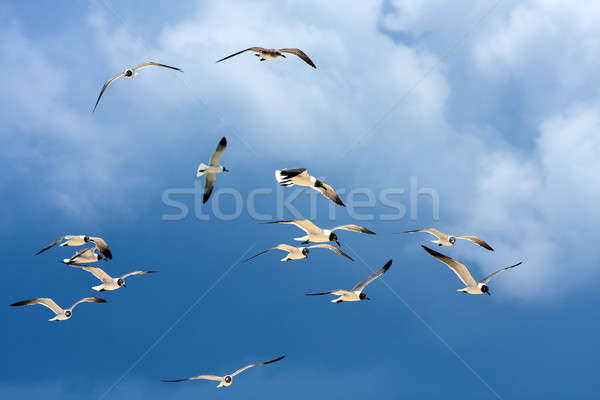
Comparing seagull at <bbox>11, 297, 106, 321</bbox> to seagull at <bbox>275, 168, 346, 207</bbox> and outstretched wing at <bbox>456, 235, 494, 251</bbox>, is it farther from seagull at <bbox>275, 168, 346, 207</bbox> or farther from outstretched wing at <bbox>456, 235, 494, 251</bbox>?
outstretched wing at <bbox>456, 235, 494, 251</bbox>

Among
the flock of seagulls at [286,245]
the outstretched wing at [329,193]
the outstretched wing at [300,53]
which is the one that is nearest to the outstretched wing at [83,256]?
the flock of seagulls at [286,245]

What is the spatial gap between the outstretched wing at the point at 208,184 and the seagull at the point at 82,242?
336cm

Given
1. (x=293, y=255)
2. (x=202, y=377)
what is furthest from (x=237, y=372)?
(x=293, y=255)

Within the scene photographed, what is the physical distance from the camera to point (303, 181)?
891 inches

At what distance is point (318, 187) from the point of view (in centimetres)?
2284

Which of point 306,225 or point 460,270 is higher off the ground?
point 306,225

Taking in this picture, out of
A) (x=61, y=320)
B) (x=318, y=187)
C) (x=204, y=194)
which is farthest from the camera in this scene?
(x=61, y=320)

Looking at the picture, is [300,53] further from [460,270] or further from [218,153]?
[460,270]

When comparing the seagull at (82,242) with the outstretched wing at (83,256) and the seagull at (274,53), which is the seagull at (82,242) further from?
the seagull at (274,53)

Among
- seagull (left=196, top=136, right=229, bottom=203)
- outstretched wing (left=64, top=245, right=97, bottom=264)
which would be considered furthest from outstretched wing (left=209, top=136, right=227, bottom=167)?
outstretched wing (left=64, top=245, right=97, bottom=264)

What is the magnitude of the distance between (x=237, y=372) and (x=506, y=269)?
8.97 m

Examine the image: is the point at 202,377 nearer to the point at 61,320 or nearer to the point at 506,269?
the point at 61,320

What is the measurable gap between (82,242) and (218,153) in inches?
227

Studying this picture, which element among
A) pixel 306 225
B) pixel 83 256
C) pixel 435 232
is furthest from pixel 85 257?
pixel 435 232
